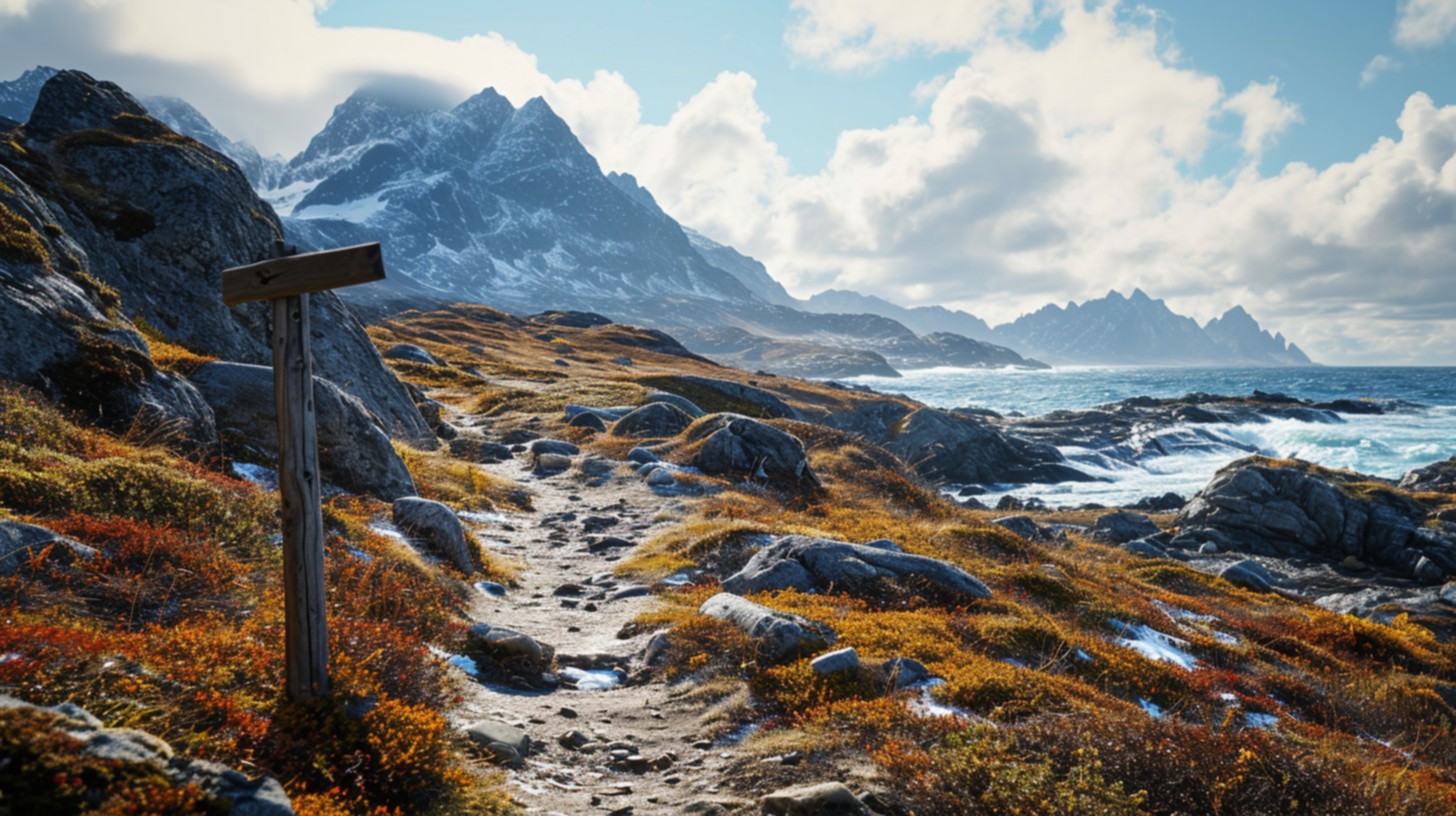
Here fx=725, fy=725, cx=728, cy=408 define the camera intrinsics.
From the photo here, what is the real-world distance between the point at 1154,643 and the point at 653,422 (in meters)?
21.2

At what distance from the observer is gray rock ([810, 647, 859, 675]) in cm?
883

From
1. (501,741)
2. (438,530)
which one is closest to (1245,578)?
(438,530)

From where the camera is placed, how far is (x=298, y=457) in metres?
6.12

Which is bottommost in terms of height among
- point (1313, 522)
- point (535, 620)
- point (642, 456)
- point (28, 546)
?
point (1313, 522)

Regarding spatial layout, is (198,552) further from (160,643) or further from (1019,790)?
Answer: (1019,790)

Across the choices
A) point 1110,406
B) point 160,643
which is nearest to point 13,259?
point 160,643

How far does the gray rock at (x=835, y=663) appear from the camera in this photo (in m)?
8.83

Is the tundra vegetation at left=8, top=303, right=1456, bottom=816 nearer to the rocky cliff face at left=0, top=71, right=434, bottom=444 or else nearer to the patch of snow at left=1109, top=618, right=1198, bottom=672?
the patch of snow at left=1109, top=618, right=1198, bottom=672

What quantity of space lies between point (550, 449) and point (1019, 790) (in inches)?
940

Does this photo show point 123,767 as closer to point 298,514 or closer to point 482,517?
point 298,514

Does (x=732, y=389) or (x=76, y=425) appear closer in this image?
(x=76, y=425)

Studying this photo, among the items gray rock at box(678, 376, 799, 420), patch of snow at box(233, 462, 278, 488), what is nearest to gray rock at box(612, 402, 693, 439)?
gray rock at box(678, 376, 799, 420)

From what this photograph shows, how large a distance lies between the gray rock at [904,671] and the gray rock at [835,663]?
0.37m

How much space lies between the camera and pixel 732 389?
49.3 m
